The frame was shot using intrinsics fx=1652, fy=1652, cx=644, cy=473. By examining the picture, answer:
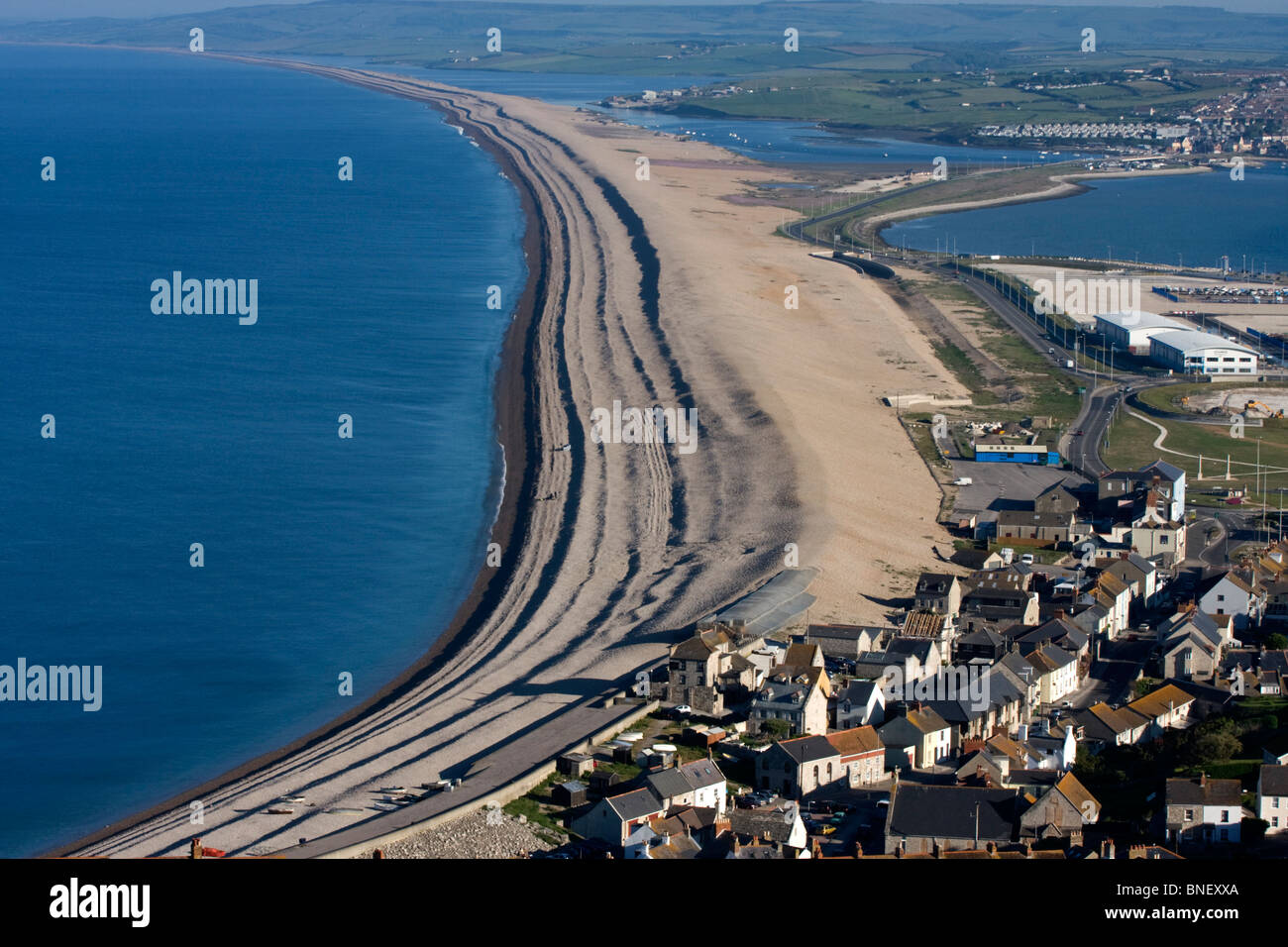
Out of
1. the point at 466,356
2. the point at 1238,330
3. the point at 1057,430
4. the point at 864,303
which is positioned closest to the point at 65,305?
the point at 466,356

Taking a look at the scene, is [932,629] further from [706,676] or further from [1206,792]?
[1206,792]

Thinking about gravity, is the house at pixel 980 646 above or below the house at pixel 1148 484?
below

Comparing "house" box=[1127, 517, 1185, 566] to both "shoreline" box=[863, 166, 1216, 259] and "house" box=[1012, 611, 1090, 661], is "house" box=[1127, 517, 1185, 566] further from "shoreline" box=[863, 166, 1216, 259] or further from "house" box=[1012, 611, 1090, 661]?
"shoreline" box=[863, 166, 1216, 259]

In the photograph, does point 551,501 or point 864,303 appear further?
point 864,303

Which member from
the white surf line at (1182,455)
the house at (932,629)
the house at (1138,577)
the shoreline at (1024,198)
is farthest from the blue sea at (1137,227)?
the house at (932,629)

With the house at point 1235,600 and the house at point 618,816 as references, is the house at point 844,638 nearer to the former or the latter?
the house at point 1235,600

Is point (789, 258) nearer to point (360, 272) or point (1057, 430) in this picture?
point (360, 272)
